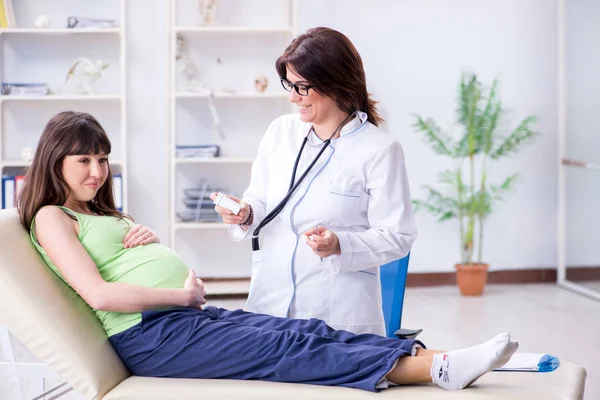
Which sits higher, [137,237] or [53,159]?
[53,159]

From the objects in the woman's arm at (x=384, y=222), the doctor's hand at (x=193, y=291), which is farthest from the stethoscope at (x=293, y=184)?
the doctor's hand at (x=193, y=291)

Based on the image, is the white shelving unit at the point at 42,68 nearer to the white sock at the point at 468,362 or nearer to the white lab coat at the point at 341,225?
the white lab coat at the point at 341,225

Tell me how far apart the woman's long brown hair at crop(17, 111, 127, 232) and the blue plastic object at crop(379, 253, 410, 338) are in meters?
0.91

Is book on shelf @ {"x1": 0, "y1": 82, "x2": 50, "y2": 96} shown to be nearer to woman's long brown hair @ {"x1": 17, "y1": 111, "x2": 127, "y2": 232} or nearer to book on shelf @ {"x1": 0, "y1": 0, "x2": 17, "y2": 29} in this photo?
book on shelf @ {"x1": 0, "y1": 0, "x2": 17, "y2": 29}

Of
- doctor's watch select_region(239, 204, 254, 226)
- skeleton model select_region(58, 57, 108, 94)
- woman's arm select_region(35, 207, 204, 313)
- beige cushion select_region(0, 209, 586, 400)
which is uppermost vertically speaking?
skeleton model select_region(58, 57, 108, 94)

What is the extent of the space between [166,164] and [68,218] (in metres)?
3.18

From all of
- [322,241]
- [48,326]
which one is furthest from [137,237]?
[322,241]

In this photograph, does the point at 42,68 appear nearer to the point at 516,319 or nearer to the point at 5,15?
the point at 5,15

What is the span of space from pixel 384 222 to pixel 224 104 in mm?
3258

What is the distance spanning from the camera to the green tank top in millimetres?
2182

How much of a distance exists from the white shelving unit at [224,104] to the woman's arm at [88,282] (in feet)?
10.1

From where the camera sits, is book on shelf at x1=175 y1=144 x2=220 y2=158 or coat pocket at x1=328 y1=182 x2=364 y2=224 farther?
book on shelf at x1=175 y1=144 x2=220 y2=158

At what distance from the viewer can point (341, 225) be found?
2340 mm

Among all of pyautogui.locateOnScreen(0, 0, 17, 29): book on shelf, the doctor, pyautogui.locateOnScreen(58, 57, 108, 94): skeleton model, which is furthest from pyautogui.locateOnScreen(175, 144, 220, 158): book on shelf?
the doctor
